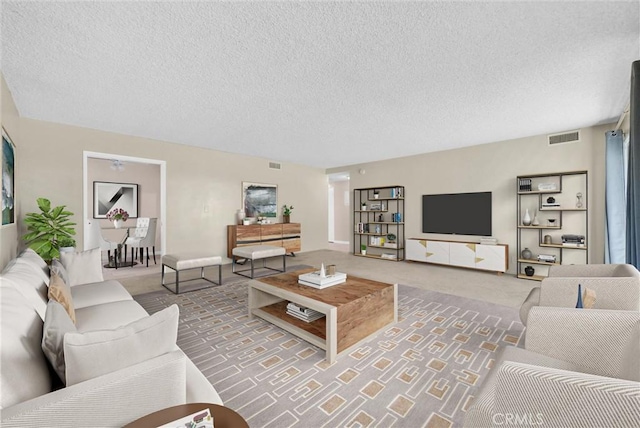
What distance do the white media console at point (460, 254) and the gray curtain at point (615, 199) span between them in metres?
1.33

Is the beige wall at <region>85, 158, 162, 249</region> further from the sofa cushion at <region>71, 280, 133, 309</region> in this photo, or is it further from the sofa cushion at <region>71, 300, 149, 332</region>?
the sofa cushion at <region>71, 300, 149, 332</region>

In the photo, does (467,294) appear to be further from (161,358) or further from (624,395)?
(161,358)

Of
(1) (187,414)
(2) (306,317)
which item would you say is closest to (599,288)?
(2) (306,317)

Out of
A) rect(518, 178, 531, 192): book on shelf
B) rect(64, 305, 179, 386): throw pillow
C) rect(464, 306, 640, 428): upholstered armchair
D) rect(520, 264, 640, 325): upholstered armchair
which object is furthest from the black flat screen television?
rect(64, 305, 179, 386): throw pillow

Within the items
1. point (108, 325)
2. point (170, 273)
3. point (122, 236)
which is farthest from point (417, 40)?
point (122, 236)

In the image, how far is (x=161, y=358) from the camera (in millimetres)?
1052

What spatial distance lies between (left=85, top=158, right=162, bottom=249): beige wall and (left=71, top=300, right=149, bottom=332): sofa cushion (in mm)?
5121

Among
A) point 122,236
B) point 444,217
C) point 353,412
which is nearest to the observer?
point 353,412

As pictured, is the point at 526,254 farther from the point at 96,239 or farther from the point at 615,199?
the point at 96,239

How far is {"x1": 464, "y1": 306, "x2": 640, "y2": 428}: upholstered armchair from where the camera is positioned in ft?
2.39

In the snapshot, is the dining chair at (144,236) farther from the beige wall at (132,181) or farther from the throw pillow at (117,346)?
the throw pillow at (117,346)

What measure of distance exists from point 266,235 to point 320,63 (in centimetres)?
455

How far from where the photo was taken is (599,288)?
1932 millimetres

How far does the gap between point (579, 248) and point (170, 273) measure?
7.02 m
